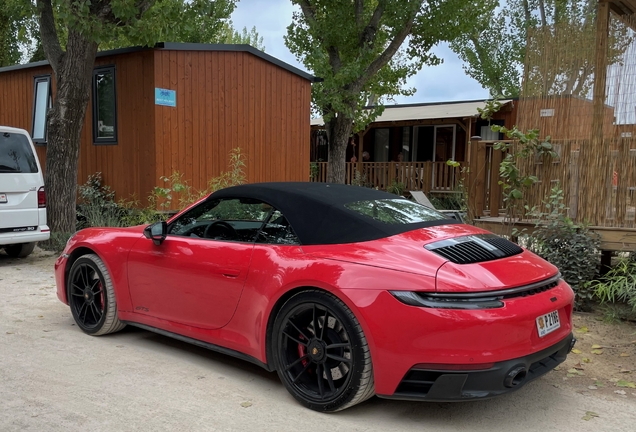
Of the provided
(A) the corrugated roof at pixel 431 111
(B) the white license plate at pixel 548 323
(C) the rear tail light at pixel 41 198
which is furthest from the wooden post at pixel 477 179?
(A) the corrugated roof at pixel 431 111

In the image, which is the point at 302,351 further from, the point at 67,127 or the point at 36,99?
the point at 36,99

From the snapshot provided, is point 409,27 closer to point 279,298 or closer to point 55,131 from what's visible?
point 55,131

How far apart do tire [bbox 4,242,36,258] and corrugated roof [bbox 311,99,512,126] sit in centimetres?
1377

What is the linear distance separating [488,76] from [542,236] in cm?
2573

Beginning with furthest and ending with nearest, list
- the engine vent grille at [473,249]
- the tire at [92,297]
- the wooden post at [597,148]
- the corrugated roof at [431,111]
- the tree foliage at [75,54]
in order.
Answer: the corrugated roof at [431,111], the tree foliage at [75,54], the wooden post at [597,148], the tire at [92,297], the engine vent grille at [473,249]

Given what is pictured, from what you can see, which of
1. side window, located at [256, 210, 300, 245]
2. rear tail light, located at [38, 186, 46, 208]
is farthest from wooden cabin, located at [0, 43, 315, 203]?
side window, located at [256, 210, 300, 245]

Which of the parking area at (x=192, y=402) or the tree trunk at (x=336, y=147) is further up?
the tree trunk at (x=336, y=147)

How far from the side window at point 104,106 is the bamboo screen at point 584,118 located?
26.1 ft

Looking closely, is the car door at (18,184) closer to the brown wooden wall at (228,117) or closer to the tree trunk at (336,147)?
the brown wooden wall at (228,117)

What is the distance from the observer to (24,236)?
8.24 m

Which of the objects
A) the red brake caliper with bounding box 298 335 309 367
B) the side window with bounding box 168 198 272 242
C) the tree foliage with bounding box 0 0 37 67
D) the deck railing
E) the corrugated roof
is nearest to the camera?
the red brake caliper with bounding box 298 335 309 367

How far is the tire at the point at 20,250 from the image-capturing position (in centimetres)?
886

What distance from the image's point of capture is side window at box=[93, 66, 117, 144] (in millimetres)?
11180

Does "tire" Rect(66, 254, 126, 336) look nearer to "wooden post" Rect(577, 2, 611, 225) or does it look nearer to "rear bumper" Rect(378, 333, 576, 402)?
"rear bumper" Rect(378, 333, 576, 402)
